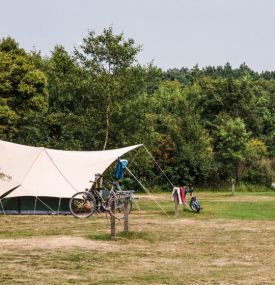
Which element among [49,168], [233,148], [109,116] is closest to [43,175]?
[49,168]

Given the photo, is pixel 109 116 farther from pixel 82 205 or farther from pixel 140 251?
pixel 140 251

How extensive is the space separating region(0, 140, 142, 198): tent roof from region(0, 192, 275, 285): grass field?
188cm

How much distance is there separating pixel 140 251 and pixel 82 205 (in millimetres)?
7875

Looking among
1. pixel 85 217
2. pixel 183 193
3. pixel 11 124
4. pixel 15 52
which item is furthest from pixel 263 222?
pixel 15 52

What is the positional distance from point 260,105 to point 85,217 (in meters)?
43.9

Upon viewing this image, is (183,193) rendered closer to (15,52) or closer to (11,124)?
→ (11,124)

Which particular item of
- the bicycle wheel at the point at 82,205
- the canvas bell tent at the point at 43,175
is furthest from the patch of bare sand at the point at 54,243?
the canvas bell tent at the point at 43,175

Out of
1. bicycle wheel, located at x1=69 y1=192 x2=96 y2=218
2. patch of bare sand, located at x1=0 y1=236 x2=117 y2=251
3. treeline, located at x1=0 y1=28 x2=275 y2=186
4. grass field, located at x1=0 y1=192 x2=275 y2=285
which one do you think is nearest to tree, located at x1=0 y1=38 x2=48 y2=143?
treeline, located at x1=0 y1=28 x2=275 y2=186

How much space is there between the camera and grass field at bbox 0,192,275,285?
8781 mm

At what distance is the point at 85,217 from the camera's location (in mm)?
18859

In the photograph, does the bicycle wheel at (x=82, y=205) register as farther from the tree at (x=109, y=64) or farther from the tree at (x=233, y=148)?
the tree at (x=233, y=148)

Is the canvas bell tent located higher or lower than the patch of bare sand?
higher

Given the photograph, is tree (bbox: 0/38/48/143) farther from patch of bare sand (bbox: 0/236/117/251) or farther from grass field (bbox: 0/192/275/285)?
patch of bare sand (bbox: 0/236/117/251)

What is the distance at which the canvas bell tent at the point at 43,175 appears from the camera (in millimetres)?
20234
